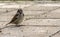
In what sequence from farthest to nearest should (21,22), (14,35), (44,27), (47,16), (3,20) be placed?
(47,16), (3,20), (21,22), (44,27), (14,35)

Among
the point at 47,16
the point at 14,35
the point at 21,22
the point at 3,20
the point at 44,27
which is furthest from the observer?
the point at 47,16

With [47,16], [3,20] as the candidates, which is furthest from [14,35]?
[47,16]

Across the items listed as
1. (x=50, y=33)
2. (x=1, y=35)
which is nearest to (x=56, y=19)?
(x=50, y=33)

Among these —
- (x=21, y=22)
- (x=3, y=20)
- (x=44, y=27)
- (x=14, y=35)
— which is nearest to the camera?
(x=14, y=35)

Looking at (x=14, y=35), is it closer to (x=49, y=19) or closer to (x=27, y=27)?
(x=27, y=27)

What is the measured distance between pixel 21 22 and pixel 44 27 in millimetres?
350

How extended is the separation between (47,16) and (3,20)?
26.8 inches

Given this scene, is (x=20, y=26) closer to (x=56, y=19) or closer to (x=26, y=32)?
(x=26, y=32)

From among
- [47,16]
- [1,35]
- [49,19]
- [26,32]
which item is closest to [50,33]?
[26,32]

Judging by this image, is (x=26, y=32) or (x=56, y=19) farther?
(x=56, y=19)

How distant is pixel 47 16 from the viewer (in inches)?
143

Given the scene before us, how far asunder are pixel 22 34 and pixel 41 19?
92 cm

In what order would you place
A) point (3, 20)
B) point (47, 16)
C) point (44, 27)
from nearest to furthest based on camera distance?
point (44, 27) < point (3, 20) < point (47, 16)

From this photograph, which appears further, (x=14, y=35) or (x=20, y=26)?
(x=20, y=26)
